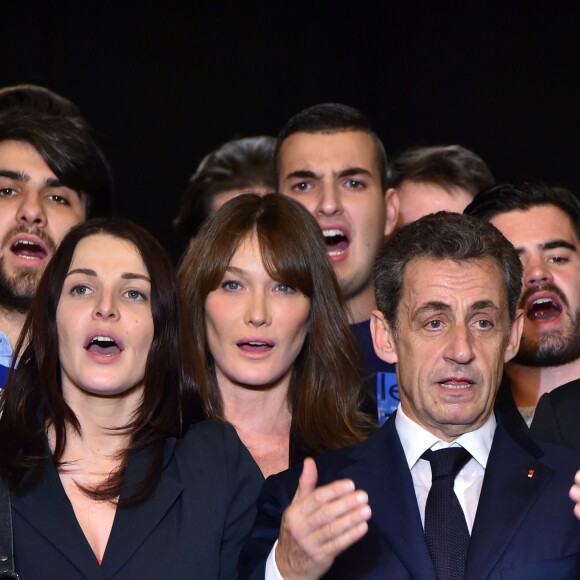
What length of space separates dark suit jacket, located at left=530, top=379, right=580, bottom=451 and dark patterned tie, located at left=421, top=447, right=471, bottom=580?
0.53 meters

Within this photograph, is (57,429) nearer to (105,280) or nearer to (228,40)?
(105,280)

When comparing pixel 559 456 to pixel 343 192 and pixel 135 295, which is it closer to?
pixel 135 295

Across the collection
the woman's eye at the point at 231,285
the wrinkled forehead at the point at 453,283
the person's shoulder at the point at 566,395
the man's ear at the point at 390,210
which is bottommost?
the person's shoulder at the point at 566,395

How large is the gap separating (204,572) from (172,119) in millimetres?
2909

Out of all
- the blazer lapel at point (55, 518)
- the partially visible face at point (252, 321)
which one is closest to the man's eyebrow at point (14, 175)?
the partially visible face at point (252, 321)

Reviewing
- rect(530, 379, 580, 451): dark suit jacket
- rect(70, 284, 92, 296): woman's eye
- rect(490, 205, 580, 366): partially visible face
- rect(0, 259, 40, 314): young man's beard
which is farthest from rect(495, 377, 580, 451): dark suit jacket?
rect(0, 259, 40, 314): young man's beard

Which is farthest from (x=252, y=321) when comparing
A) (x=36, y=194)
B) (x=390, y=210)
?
(x=390, y=210)

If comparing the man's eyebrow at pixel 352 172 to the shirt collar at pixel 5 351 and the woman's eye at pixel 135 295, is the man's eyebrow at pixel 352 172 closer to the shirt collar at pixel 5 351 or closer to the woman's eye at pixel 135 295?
the shirt collar at pixel 5 351

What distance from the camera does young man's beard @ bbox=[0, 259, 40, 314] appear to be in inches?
184

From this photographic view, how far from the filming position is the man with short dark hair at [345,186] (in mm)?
5125

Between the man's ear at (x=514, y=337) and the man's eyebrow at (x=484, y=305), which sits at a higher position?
the man's eyebrow at (x=484, y=305)

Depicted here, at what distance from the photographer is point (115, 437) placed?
379cm

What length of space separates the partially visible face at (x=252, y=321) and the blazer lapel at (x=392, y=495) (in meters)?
0.73

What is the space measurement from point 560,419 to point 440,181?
188cm
